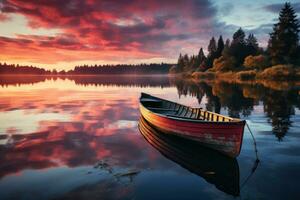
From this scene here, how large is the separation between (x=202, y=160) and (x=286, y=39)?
2666 inches

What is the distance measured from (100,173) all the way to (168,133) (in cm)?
625

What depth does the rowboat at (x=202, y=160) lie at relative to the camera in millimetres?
9773

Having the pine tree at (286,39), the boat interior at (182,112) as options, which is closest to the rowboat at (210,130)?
the boat interior at (182,112)

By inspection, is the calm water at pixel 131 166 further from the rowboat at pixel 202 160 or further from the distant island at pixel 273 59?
the distant island at pixel 273 59

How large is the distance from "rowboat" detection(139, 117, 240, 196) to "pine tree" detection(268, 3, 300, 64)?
2494 inches

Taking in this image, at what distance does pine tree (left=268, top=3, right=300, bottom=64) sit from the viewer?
2702 inches

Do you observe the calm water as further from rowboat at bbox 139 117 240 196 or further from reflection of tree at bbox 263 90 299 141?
reflection of tree at bbox 263 90 299 141

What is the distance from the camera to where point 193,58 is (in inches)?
5546

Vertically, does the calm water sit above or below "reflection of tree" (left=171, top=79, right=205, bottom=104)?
below

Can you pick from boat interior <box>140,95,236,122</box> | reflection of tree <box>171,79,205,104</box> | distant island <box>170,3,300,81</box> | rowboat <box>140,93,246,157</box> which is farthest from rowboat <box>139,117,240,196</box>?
distant island <box>170,3,300,81</box>

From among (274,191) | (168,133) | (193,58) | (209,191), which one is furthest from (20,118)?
(193,58)

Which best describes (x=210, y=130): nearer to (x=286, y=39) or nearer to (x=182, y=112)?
(x=182, y=112)

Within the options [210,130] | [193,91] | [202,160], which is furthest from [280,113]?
[193,91]

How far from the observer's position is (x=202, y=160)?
1204 centimetres
